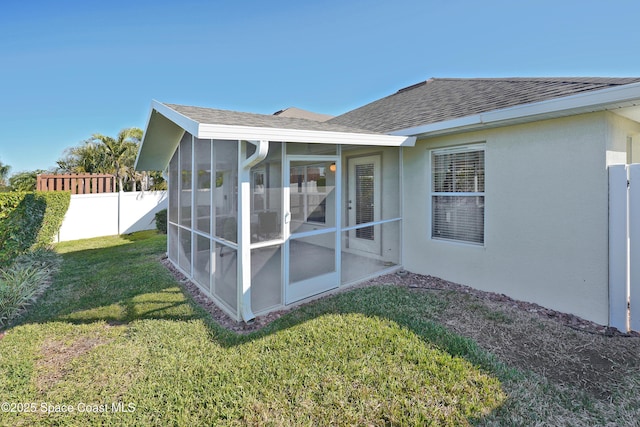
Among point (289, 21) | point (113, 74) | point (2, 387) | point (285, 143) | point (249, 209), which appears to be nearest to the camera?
point (2, 387)

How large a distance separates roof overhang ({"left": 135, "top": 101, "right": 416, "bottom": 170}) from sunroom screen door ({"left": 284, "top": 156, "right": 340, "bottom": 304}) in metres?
0.50

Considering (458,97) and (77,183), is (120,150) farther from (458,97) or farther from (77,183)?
(458,97)

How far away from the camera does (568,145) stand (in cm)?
468

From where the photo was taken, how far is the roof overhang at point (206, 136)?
3973 mm

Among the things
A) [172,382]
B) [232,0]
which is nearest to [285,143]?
[172,382]

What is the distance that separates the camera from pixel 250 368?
135 inches

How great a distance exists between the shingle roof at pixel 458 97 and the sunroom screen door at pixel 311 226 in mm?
2410

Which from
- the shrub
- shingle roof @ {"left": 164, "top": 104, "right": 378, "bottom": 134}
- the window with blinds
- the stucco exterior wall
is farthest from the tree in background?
the stucco exterior wall

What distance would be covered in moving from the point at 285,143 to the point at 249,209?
51.3 inches

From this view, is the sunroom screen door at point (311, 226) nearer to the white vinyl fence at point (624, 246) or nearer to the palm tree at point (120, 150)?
the white vinyl fence at point (624, 246)

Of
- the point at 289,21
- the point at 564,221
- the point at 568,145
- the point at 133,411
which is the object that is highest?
the point at 289,21

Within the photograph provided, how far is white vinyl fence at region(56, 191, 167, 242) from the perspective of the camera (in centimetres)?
1284

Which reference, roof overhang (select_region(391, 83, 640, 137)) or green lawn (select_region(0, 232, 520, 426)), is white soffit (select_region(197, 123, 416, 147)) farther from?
green lawn (select_region(0, 232, 520, 426))

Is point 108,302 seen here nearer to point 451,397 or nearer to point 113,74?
point 451,397
